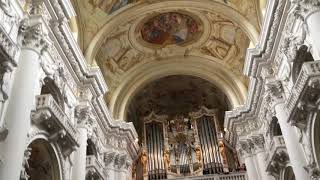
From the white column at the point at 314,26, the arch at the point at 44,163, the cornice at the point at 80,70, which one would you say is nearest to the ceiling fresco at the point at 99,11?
the cornice at the point at 80,70

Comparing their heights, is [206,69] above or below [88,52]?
above

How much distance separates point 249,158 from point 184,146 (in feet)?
13.9

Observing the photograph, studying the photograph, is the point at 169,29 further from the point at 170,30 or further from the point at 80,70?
the point at 80,70

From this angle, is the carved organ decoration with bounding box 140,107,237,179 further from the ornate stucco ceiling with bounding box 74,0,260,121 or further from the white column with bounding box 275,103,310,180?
the white column with bounding box 275,103,310,180

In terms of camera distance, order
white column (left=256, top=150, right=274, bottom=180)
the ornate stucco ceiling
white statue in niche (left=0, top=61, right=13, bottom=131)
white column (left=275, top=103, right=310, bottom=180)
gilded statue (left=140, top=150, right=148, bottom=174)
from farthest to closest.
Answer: gilded statue (left=140, top=150, right=148, bottom=174) → the ornate stucco ceiling → white column (left=256, top=150, right=274, bottom=180) → white column (left=275, top=103, right=310, bottom=180) → white statue in niche (left=0, top=61, right=13, bottom=131)

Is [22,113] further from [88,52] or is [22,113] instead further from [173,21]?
[173,21]

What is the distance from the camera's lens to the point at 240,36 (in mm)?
16984

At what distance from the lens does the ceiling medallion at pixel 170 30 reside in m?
17.3

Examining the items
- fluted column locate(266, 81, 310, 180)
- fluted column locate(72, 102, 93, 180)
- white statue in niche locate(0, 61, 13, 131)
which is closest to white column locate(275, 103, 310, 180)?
fluted column locate(266, 81, 310, 180)

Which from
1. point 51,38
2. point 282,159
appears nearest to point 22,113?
point 51,38

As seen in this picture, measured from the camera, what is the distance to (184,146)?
19.9m

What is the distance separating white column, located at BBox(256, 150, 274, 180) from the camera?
50.0 feet

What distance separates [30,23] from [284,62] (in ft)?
24.9

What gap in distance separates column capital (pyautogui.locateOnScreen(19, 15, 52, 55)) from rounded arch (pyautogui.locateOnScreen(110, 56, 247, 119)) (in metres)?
7.45
